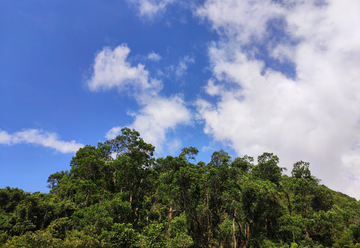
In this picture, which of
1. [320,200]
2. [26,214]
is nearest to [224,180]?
[320,200]

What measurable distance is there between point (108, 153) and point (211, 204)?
19.6 m

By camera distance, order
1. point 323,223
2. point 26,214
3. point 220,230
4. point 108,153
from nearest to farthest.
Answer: point 26,214 → point 220,230 → point 323,223 → point 108,153

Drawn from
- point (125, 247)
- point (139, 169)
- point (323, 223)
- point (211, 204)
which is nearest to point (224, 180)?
point (211, 204)

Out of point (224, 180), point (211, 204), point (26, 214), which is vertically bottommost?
point (26, 214)

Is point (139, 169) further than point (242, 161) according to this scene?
No

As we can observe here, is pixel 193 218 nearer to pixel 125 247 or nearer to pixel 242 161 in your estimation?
pixel 125 247

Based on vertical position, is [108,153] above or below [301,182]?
above

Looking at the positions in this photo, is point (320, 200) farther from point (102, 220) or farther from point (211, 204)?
point (102, 220)

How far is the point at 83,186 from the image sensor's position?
72.5 ft

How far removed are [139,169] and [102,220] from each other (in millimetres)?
6991

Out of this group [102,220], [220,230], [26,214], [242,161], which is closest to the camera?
[102,220]

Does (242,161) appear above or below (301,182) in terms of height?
above

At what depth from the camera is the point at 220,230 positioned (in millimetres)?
24203

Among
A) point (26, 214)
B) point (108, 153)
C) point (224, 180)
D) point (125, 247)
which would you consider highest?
point (108, 153)
